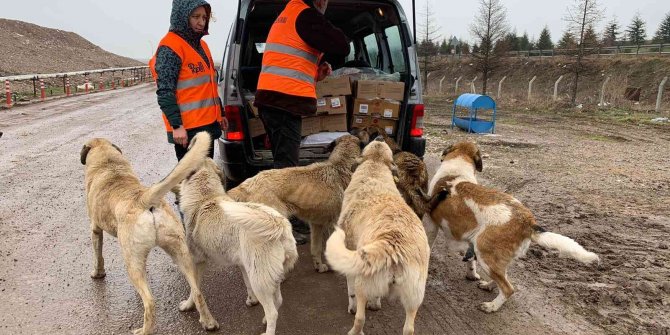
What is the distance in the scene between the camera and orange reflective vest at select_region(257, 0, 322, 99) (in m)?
3.90

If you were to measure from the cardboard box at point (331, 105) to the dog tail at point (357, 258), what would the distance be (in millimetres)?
2997

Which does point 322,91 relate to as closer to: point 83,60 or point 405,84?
point 405,84

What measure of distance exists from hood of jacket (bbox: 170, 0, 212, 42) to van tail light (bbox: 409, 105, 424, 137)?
2627 mm

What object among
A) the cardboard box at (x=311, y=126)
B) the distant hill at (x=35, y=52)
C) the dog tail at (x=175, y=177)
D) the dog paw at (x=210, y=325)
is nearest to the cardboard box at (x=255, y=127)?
the cardboard box at (x=311, y=126)

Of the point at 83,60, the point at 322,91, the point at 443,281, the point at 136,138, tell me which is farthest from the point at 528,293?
the point at 83,60

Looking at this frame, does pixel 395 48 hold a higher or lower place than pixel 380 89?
higher

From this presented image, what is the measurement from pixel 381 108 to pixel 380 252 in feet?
10.4

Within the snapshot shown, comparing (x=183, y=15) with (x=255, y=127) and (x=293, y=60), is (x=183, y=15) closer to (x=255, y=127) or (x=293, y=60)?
(x=293, y=60)

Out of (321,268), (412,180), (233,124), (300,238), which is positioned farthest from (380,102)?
(321,268)

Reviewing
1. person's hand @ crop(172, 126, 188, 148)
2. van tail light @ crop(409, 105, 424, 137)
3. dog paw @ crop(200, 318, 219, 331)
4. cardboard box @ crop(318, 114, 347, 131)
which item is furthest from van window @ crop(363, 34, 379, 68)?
dog paw @ crop(200, 318, 219, 331)

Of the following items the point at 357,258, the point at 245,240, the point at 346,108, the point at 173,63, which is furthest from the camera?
the point at 346,108

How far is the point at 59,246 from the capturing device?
14.7 feet

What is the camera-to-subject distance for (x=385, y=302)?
363 cm

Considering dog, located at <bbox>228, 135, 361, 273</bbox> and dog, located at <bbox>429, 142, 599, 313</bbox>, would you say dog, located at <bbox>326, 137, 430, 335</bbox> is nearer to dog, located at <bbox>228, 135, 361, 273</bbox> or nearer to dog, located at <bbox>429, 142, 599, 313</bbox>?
dog, located at <bbox>228, 135, 361, 273</bbox>
